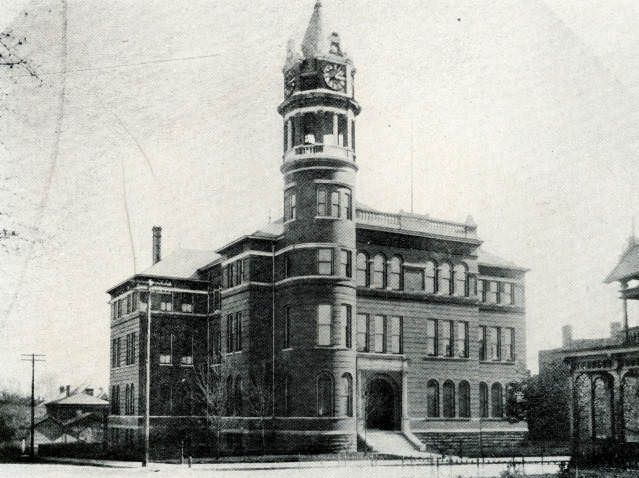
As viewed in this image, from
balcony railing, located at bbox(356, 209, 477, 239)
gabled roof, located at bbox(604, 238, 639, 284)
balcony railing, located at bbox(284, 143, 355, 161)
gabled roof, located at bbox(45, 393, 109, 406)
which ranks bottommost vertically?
gabled roof, located at bbox(45, 393, 109, 406)

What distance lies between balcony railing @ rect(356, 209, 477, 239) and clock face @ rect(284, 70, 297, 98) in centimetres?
750

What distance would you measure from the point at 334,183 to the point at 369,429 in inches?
532

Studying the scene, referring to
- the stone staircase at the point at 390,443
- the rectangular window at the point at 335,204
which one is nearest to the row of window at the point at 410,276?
the rectangular window at the point at 335,204

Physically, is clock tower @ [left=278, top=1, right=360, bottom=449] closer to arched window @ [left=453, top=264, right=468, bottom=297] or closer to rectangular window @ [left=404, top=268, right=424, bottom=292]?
rectangular window @ [left=404, top=268, right=424, bottom=292]

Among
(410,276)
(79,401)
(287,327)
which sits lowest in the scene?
(79,401)

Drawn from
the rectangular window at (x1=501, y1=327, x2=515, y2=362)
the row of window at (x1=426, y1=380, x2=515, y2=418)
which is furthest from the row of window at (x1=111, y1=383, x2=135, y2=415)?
the rectangular window at (x1=501, y1=327, x2=515, y2=362)

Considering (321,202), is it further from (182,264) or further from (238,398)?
(182,264)

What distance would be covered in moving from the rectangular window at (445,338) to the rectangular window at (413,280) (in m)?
2.52

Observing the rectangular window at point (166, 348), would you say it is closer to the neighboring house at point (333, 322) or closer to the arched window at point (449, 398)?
the neighboring house at point (333, 322)

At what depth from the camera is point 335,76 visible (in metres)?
45.0

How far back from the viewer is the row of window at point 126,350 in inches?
2327

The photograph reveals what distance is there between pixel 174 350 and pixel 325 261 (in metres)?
16.5

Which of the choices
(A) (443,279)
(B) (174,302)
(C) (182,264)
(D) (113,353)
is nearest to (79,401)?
(D) (113,353)

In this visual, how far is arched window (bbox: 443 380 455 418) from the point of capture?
49.9m
